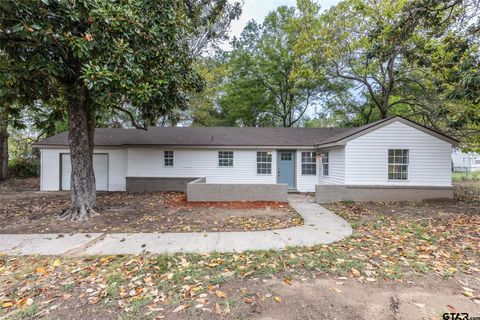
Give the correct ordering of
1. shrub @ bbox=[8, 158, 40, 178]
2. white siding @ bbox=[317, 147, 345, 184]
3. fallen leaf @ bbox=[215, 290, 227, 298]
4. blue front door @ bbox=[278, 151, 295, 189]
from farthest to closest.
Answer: shrub @ bbox=[8, 158, 40, 178] → blue front door @ bbox=[278, 151, 295, 189] → white siding @ bbox=[317, 147, 345, 184] → fallen leaf @ bbox=[215, 290, 227, 298]

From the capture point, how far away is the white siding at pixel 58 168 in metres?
13.1

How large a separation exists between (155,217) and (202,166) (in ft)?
20.5

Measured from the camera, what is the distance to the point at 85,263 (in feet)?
13.4

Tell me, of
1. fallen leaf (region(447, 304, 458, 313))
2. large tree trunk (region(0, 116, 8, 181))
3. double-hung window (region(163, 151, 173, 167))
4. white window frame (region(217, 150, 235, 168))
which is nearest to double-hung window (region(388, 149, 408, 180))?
white window frame (region(217, 150, 235, 168))

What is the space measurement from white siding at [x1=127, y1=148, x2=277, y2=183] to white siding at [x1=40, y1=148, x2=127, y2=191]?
92 cm

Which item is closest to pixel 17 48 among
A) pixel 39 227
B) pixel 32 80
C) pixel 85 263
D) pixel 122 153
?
pixel 32 80

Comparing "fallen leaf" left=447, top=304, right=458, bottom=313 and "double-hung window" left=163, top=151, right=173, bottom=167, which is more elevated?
"double-hung window" left=163, top=151, right=173, bottom=167

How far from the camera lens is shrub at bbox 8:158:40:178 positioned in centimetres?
1825

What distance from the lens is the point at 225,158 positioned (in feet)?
43.7

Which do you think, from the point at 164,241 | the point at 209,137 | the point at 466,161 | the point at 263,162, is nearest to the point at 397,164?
the point at 263,162

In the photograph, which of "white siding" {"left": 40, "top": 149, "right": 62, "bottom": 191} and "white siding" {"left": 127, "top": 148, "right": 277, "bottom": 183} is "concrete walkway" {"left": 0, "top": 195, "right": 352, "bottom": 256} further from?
"white siding" {"left": 40, "top": 149, "right": 62, "bottom": 191}

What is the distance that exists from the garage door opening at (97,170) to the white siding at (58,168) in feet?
0.66

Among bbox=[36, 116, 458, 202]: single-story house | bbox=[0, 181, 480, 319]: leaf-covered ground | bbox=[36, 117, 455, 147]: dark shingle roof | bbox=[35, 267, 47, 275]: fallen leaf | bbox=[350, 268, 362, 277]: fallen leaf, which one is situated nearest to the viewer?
bbox=[0, 181, 480, 319]: leaf-covered ground

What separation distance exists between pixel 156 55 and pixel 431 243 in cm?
873
